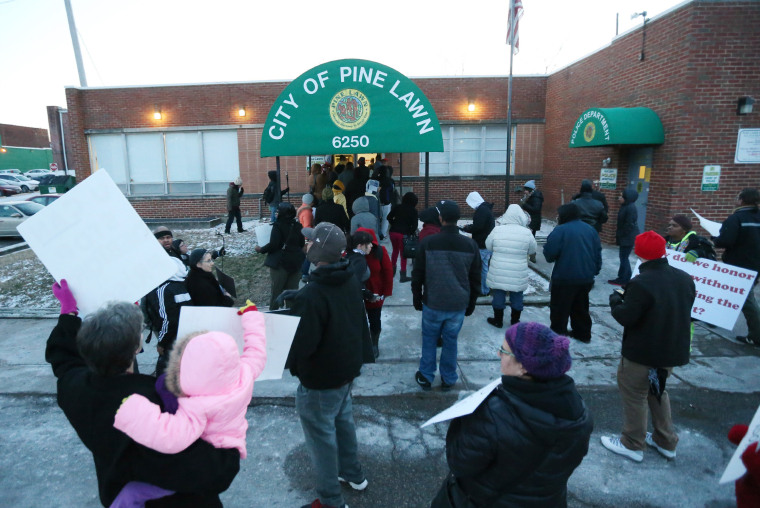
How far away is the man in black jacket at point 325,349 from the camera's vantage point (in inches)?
113

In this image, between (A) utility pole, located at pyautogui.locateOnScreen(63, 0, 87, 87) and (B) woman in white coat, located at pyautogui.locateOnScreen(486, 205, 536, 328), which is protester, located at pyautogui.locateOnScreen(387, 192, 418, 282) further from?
(A) utility pole, located at pyautogui.locateOnScreen(63, 0, 87, 87)

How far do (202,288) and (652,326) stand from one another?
346cm

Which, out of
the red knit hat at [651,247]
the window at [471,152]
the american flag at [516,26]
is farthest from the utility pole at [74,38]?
the red knit hat at [651,247]

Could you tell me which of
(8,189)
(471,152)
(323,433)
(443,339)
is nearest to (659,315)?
(443,339)

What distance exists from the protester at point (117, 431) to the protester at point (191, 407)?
0.18 feet

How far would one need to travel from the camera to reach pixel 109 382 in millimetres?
1760

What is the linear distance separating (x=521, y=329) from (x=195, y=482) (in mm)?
1417

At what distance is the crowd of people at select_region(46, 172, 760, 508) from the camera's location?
1.74m

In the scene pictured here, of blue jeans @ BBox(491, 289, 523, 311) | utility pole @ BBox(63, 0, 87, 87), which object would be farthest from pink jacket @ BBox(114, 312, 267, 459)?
utility pole @ BBox(63, 0, 87, 87)

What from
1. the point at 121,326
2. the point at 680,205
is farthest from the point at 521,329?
the point at 680,205

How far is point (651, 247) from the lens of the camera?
3.32 m

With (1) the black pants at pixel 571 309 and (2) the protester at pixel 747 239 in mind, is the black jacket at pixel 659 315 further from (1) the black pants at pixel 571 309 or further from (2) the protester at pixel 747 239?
(2) the protester at pixel 747 239

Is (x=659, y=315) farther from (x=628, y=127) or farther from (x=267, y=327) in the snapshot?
(x=628, y=127)

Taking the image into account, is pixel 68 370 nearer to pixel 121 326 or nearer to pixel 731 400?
pixel 121 326
